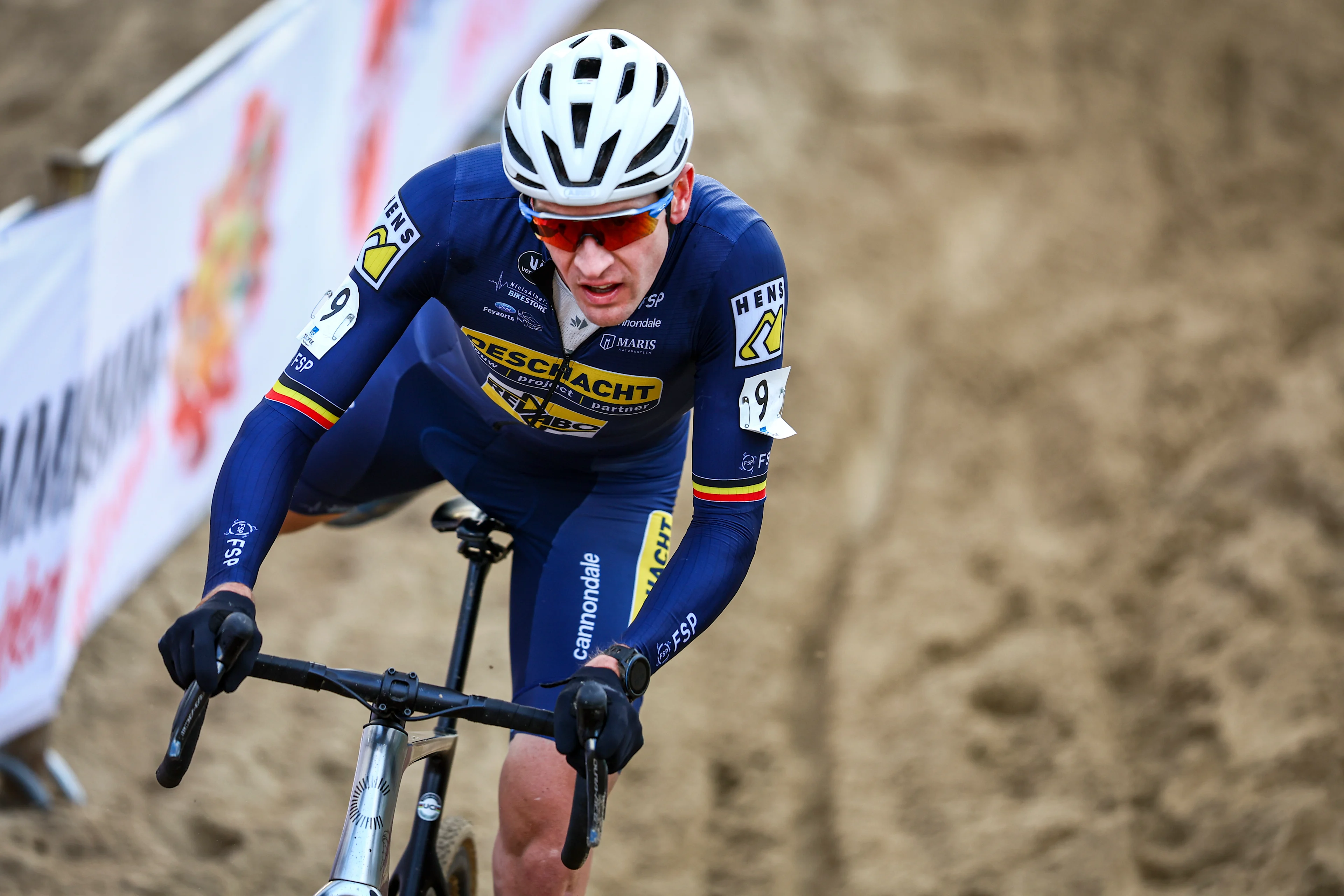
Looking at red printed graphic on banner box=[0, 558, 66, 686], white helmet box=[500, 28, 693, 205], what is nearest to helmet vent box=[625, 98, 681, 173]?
white helmet box=[500, 28, 693, 205]

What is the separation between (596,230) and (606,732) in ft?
3.41

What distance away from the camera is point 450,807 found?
502cm

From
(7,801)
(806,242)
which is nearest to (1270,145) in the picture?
(806,242)

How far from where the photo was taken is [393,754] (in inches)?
105

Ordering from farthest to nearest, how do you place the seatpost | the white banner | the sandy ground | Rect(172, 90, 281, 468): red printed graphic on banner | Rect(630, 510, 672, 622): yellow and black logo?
Rect(172, 90, 281, 468): red printed graphic on banner
the sandy ground
the white banner
Rect(630, 510, 672, 622): yellow and black logo
the seatpost

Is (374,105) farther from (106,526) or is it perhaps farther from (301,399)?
(301,399)

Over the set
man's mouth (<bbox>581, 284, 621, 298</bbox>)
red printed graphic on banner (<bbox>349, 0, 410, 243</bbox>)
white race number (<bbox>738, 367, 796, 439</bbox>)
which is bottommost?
white race number (<bbox>738, 367, 796, 439</bbox>)

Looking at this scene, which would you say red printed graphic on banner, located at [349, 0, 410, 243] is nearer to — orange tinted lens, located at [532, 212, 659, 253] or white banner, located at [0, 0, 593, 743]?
white banner, located at [0, 0, 593, 743]

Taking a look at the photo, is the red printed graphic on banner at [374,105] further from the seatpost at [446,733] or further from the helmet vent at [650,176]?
the helmet vent at [650,176]

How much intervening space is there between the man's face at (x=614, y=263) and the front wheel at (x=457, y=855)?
1.44 m

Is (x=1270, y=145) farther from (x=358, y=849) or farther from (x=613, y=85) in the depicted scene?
(x=358, y=849)

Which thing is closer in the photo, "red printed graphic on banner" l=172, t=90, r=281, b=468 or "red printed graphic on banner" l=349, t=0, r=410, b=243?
"red printed graphic on banner" l=172, t=90, r=281, b=468

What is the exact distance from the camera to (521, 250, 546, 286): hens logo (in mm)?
3014

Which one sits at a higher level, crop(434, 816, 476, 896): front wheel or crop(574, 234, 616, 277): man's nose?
crop(574, 234, 616, 277): man's nose
